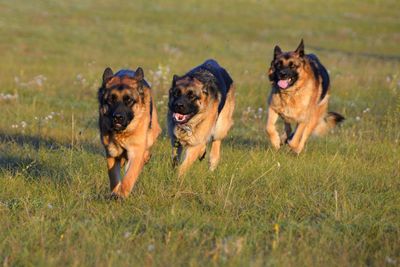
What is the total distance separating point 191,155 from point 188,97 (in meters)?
0.65

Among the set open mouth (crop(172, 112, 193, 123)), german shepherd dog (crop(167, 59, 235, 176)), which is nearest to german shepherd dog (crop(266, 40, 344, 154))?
german shepherd dog (crop(167, 59, 235, 176))

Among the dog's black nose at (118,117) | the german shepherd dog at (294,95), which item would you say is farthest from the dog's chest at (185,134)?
the german shepherd dog at (294,95)

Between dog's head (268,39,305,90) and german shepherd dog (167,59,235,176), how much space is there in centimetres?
162

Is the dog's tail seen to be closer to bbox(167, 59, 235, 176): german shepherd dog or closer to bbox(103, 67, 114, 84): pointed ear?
bbox(167, 59, 235, 176): german shepherd dog

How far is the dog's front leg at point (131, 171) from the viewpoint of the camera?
6977mm

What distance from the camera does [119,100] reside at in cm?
706

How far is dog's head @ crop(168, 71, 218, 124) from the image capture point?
8.39 m

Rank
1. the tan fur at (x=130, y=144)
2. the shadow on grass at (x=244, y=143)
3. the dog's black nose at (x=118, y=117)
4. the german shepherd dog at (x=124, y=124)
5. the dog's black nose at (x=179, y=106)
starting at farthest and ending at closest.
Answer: the shadow on grass at (x=244, y=143)
the dog's black nose at (x=179, y=106)
the tan fur at (x=130, y=144)
the german shepherd dog at (x=124, y=124)
the dog's black nose at (x=118, y=117)

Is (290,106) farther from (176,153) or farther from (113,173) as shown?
(113,173)

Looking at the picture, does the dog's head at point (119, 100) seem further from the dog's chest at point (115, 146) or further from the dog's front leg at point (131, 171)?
the dog's front leg at point (131, 171)

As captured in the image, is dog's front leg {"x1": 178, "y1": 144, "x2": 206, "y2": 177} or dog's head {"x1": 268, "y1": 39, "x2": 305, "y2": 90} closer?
dog's front leg {"x1": 178, "y1": 144, "x2": 206, "y2": 177}

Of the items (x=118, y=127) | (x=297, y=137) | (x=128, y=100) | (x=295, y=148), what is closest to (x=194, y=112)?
(x=128, y=100)

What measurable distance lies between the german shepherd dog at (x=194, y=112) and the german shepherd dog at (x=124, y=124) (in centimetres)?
75

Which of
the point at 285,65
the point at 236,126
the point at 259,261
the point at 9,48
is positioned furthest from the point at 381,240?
the point at 9,48
